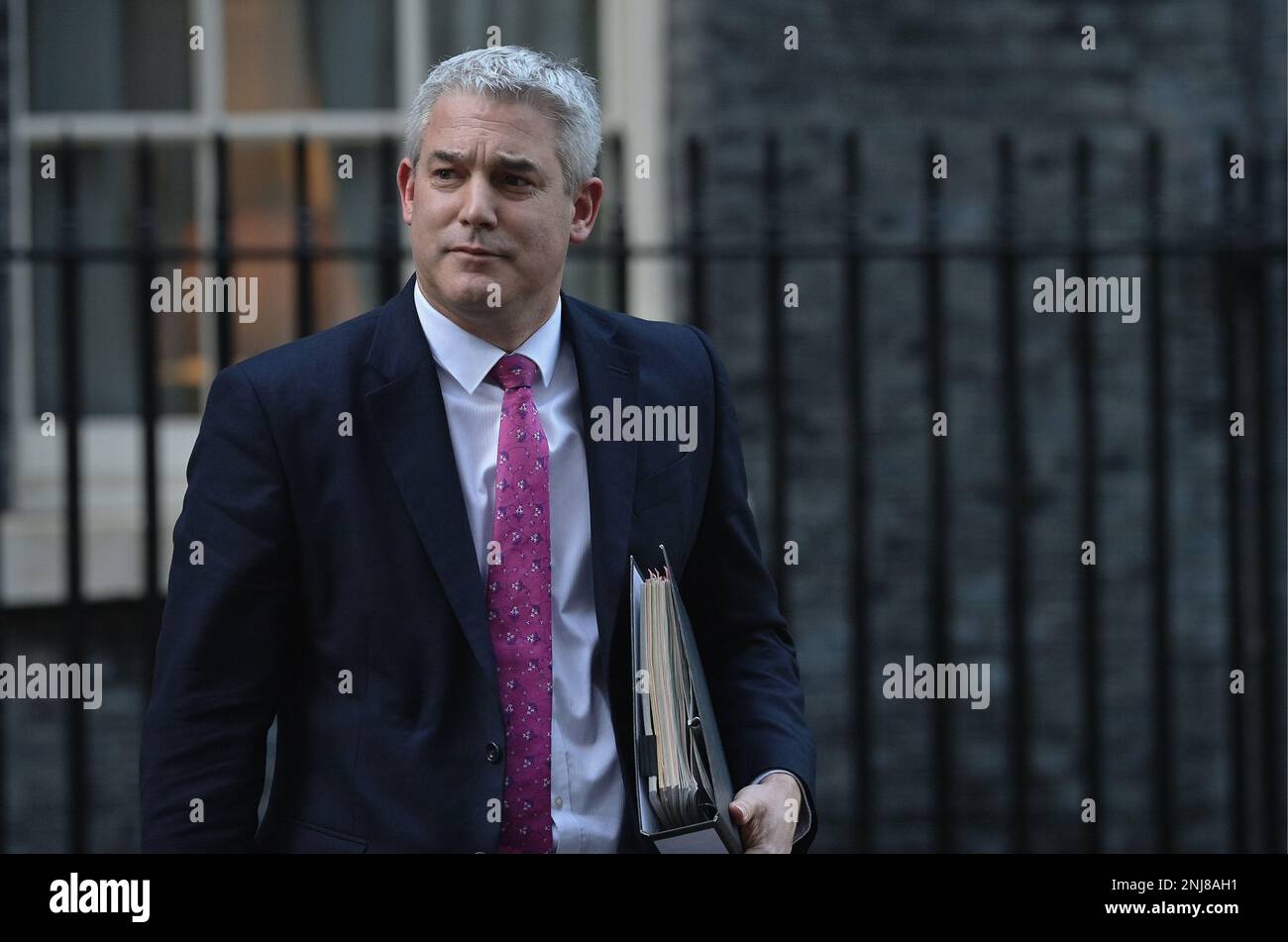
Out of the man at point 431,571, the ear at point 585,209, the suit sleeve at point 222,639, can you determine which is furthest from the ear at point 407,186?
the suit sleeve at point 222,639

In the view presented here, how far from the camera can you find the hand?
2129 millimetres

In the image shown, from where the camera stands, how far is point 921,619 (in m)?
5.30

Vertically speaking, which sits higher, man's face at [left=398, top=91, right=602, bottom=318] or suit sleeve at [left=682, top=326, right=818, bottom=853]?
man's face at [left=398, top=91, right=602, bottom=318]

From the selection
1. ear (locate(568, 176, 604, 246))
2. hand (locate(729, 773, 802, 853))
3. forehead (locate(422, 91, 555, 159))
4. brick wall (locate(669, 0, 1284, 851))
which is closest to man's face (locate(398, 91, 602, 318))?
forehead (locate(422, 91, 555, 159))

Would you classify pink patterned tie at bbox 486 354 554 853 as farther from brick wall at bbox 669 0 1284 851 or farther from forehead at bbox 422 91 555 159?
brick wall at bbox 669 0 1284 851

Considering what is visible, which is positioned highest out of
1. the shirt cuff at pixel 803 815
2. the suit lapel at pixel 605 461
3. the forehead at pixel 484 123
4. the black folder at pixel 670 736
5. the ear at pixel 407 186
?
the forehead at pixel 484 123

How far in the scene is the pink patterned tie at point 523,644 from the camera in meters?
2.05

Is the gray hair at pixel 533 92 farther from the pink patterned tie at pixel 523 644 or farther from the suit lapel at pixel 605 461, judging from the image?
the pink patterned tie at pixel 523 644

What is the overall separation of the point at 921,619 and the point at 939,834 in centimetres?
120

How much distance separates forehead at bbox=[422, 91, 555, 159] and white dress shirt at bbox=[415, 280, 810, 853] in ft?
0.86

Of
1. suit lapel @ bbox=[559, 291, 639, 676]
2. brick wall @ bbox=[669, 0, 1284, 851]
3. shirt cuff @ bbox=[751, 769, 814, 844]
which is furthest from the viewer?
brick wall @ bbox=[669, 0, 1284, 851]

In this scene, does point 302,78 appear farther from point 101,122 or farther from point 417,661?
point 417,661

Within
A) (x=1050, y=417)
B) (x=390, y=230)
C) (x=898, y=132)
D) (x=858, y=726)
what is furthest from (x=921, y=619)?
(x=390, y=230)

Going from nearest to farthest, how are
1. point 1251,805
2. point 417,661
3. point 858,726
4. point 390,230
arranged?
1. point 417,661
2. point 390,230
3. point 858,726
4. point 1251,805
